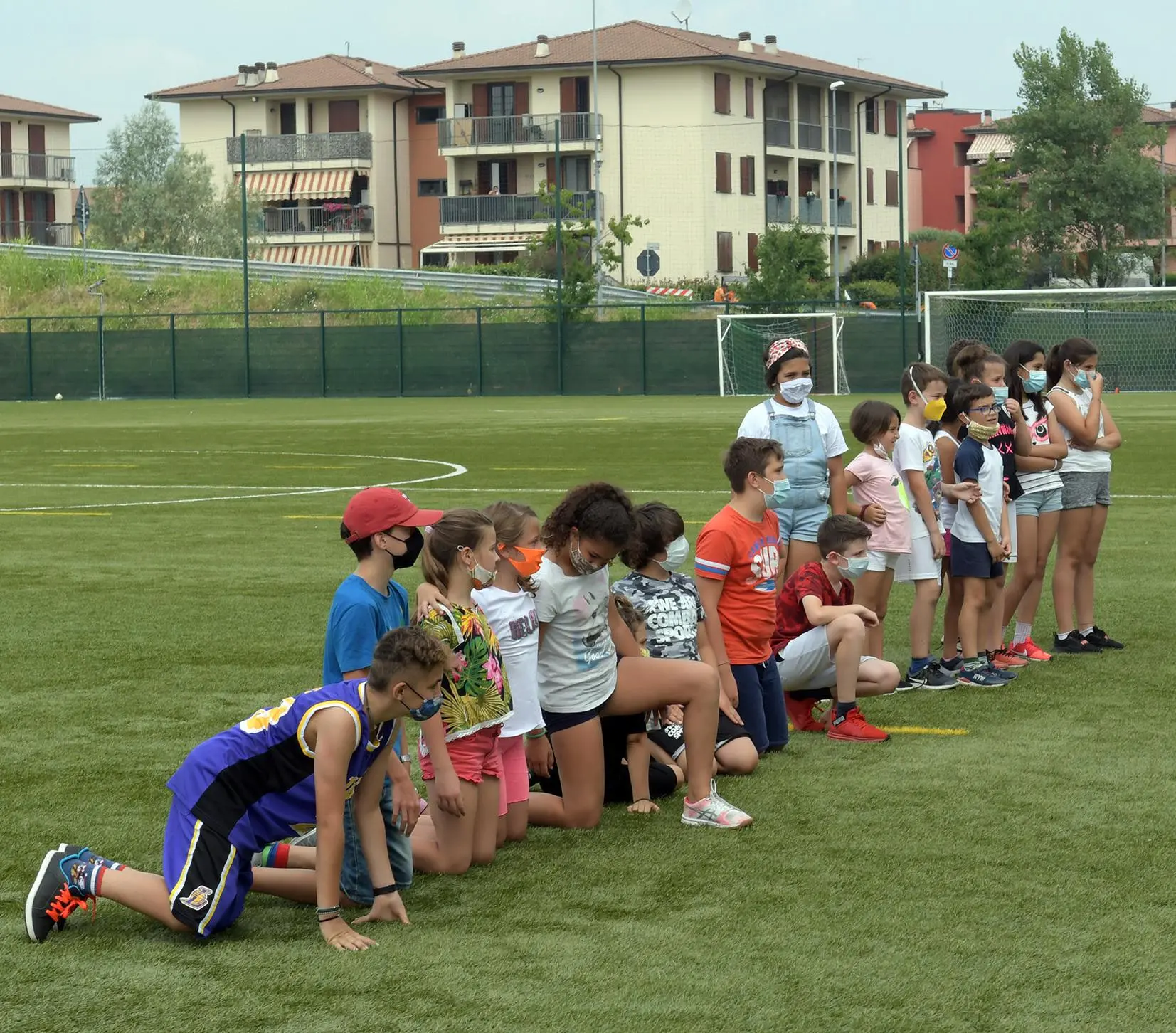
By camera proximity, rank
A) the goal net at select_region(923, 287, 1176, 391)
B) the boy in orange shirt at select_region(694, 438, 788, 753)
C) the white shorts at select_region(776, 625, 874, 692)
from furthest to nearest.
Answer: the goal net at select_region(923, 287, 1176, 391) → the white shorts at select_region(776, 625, 874, 692) → the boy in orange shirt at select_region(694, 438, 788, 753)

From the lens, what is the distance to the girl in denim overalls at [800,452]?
8992 millimetres

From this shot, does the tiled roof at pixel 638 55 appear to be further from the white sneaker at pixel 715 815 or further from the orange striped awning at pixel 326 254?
the white sneaker at pixel 715 815

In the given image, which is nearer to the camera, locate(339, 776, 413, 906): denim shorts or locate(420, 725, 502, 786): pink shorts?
locate(339, 776, 413, 906): denim shorts

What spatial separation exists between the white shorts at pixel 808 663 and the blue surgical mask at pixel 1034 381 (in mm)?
2301

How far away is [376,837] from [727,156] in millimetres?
68160

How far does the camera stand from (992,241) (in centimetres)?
5600

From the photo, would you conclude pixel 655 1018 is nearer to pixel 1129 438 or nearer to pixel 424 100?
pixel 1129 438

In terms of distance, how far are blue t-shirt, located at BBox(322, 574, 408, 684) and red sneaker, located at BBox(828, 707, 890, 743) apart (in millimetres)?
2713

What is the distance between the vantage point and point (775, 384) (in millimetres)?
9164

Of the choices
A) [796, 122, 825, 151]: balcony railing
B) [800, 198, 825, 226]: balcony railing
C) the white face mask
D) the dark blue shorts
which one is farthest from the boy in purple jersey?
[796, 122, 825, 151]: balcony railing

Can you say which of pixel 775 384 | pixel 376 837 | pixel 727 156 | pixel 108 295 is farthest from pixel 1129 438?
pixel 727 156

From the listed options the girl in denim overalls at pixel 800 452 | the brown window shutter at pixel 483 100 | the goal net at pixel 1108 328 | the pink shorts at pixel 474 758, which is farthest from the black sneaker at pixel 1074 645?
the brown window shutter at pixel 483 100

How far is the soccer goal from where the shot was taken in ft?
145

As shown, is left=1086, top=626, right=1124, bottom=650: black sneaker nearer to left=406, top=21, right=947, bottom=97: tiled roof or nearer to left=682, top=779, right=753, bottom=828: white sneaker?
left=682, top=779, right=753, bottom=828: white sneaker
